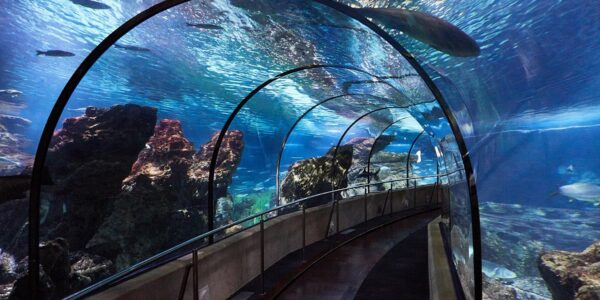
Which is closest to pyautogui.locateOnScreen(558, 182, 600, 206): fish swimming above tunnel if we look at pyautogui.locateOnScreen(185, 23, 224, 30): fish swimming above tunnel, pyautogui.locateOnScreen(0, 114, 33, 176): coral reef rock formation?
pyautogui.locateOnScreen(185, 23, 224, 30): fish swimming above tunnel

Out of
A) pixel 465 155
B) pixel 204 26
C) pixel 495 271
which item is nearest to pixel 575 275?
pixel 465 155

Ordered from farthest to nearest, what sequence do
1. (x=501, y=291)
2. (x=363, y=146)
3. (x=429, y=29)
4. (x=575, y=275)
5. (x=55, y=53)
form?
(x=363, y=146), (x=55, y=53), (x=501, y=291), (x=429, y=29), (x=575, y=275)

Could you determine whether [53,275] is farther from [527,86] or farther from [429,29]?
[527,86]

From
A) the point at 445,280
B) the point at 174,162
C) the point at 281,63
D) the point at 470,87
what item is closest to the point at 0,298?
the point at 174,162

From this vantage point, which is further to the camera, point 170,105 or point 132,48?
point 170,105

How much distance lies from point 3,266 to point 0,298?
269 centimetres

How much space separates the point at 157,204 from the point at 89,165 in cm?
375

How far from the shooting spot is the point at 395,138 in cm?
2095

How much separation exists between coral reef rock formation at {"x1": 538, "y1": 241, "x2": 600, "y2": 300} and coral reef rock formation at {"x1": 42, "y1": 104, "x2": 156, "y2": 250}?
532 inches

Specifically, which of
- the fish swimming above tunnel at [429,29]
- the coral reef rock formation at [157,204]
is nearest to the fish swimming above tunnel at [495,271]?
the fish swimming above tunnel at [429,29]

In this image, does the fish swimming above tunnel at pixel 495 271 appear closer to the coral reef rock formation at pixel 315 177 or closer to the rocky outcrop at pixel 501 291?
the rocky outcrop at pixel 501 291

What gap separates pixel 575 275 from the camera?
3143 millimetres

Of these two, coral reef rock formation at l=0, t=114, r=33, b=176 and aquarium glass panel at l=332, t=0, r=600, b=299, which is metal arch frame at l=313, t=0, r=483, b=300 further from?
coral reef rock formation at l=0, t=114, r=33, b=176

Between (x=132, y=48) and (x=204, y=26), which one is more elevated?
(x=132, y=48)
